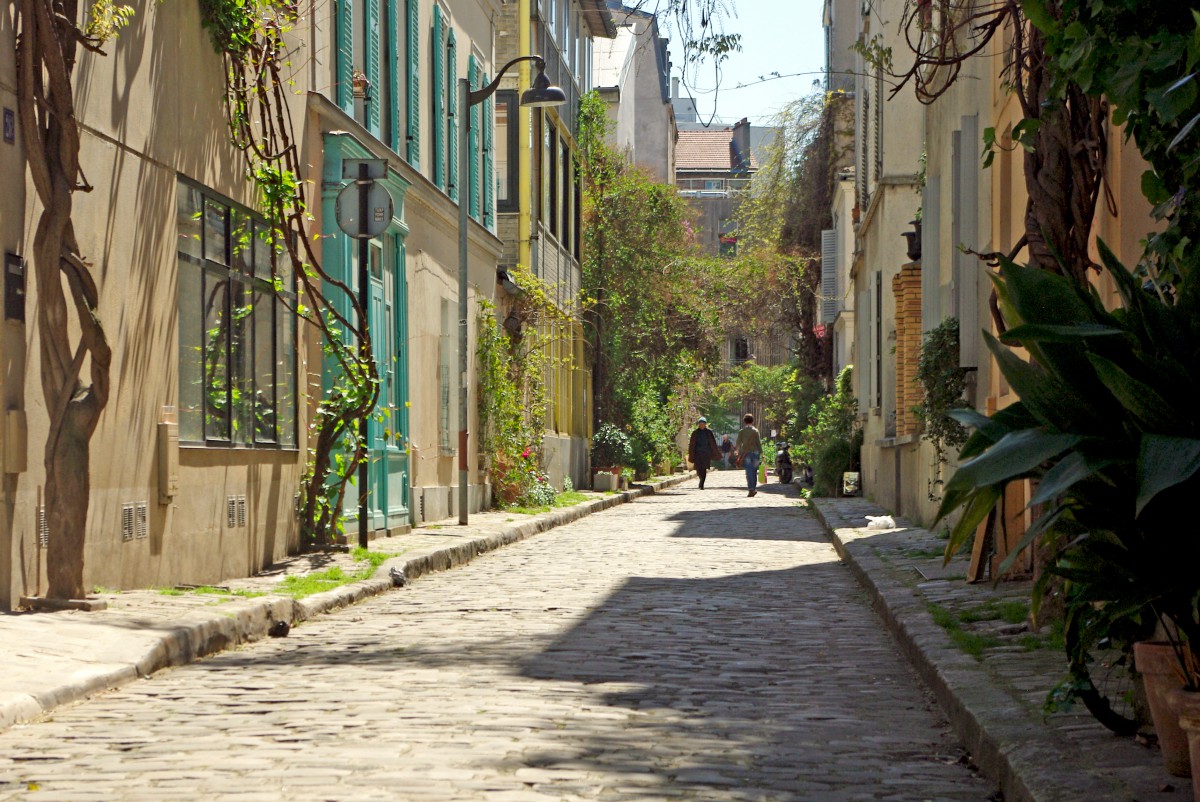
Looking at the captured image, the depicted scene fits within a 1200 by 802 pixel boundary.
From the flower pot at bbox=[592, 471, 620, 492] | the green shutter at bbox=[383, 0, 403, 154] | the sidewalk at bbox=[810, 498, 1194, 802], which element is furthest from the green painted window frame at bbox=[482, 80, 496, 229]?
the sidewalk at bbox=[810, 498, 1194, 802]

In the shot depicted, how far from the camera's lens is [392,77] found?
59.5 feet

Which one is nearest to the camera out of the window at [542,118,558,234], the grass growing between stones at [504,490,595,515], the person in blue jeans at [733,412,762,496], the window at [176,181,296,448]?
the window at [176,181,296,448]

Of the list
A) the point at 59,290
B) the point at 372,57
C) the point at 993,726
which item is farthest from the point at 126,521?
the point at 372,57

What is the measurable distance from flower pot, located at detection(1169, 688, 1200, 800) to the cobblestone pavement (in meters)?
1.13

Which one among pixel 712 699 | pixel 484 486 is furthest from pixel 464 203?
pixel 712 699

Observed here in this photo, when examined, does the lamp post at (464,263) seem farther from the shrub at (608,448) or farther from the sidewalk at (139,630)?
the shrub at (608,448)

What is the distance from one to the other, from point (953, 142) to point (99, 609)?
29.8 feet

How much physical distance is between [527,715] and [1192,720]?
Result: 3018mm

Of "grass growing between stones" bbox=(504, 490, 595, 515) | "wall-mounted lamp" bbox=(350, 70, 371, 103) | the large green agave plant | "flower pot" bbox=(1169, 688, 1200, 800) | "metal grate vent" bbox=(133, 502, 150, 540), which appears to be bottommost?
"grass growing between stones" bbox=(504, 490, 595, 515)

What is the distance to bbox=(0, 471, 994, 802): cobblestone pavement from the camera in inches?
209

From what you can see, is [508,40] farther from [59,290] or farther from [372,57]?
[59,290]

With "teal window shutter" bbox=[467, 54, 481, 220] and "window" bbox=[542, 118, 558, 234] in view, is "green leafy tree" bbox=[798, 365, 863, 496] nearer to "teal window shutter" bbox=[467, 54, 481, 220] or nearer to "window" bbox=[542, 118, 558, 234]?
"window" bbox=[542, 118, 558, 234]

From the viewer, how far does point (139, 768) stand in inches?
218

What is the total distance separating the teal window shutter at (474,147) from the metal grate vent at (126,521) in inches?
518
